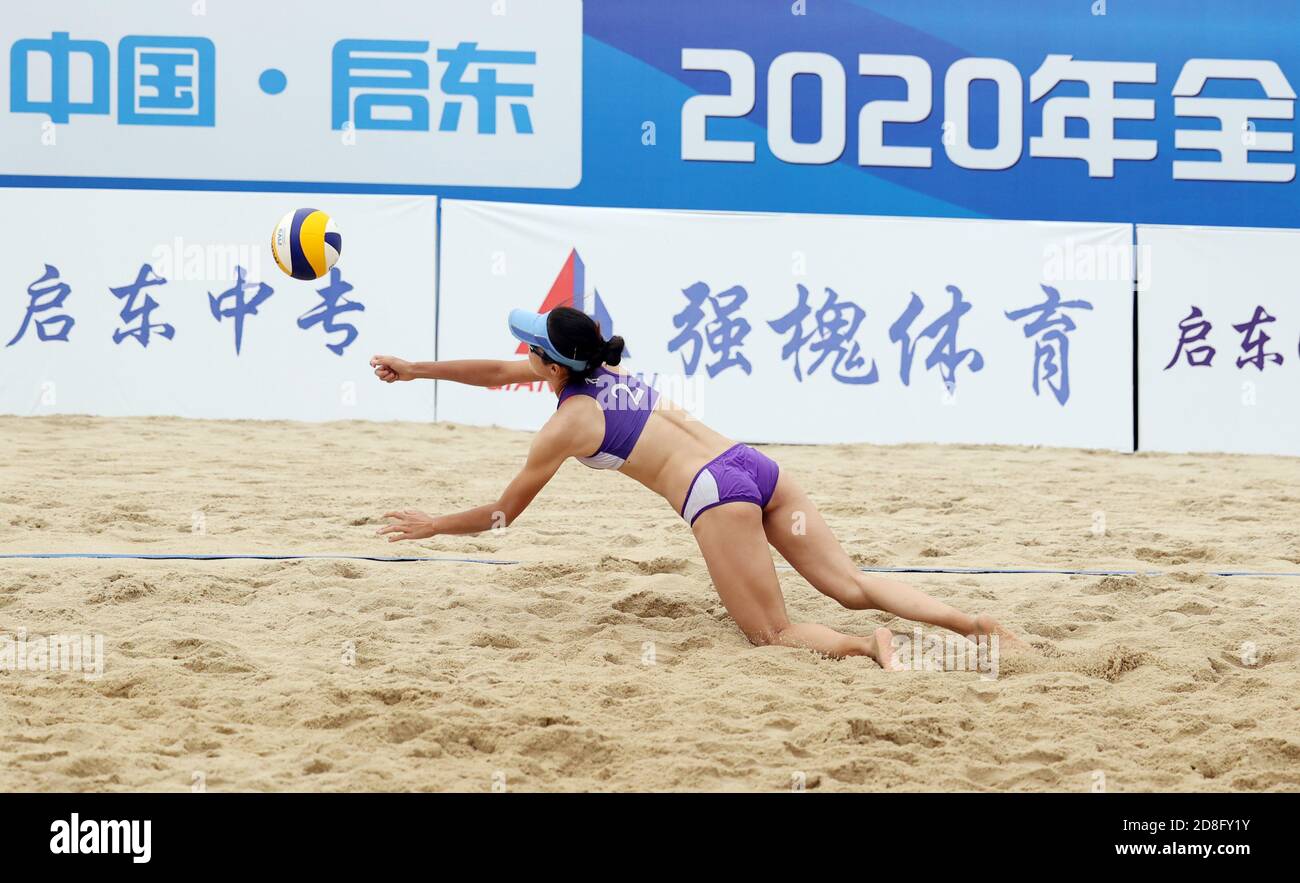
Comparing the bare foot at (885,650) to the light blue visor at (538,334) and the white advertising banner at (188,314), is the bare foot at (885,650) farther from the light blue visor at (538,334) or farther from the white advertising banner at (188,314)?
the white advertising banner at (188,314)

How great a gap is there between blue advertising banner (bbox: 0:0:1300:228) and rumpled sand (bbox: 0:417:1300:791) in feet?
14.1

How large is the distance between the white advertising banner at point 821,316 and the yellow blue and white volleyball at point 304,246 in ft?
13.9

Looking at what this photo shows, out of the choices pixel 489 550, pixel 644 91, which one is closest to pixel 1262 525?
pixel 489 550

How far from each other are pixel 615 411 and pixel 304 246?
5.52 ft

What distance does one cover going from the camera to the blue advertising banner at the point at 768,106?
35.3 feet

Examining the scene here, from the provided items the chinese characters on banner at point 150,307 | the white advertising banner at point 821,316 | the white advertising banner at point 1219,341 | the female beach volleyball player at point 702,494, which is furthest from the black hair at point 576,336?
the white advertising banner at point 1219,341

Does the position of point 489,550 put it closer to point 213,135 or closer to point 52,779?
point 52,779

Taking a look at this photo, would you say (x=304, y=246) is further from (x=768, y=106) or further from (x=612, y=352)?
(x=768, y=106)

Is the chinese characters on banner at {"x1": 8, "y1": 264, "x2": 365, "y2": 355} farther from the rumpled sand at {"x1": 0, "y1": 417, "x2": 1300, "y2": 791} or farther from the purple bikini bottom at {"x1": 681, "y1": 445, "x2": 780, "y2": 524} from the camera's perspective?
the purple bikini bottom at {"x1": 681, "y1": 445, "x2": 780, "y2": 524}

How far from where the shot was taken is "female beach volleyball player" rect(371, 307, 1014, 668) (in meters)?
4.18

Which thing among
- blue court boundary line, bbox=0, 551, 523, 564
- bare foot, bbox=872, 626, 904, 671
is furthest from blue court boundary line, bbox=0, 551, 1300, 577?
bare foot, bbox=872, 626, 904, 671

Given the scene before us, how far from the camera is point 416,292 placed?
31.6 ft

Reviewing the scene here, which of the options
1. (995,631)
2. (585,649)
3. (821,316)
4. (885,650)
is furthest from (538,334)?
(821,316)

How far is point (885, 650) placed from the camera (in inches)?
161
